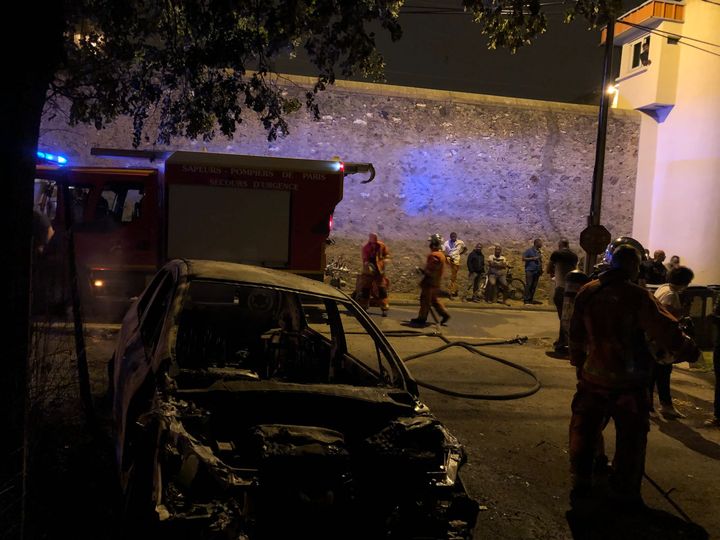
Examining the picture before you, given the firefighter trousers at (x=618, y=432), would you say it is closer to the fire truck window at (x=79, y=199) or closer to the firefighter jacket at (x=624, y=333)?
the firefighter jacket at (x=624, y=333)

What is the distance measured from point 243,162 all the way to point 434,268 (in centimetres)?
381

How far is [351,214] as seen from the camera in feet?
55.2

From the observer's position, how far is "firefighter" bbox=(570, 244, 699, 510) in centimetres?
404

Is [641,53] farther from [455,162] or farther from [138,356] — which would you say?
[138,356]

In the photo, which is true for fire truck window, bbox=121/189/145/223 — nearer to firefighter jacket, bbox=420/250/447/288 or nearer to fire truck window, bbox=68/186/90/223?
fire truck window, bbox=68/186/90/223

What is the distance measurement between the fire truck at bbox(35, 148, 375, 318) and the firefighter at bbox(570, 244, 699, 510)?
6.87m

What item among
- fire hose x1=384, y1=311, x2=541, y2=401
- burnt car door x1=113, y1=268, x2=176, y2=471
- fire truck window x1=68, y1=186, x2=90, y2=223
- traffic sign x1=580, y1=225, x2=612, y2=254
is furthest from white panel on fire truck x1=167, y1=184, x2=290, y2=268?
burnt car door x1=113, y1=268, x2=176, y2=471

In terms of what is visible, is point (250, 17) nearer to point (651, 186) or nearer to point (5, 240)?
point (5, 240)

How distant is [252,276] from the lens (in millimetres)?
4023

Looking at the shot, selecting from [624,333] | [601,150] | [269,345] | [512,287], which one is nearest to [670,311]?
[624,333]

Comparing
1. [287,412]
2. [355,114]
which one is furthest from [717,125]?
[287,412]

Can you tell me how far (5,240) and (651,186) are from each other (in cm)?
1968

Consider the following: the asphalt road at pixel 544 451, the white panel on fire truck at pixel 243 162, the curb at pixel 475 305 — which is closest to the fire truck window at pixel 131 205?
the white panel on fire truck at pixel 243 162

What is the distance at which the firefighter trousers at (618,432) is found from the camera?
4.05 metres
